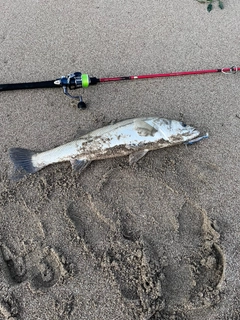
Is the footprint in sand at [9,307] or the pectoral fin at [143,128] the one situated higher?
the pectoral fin at [143,128]

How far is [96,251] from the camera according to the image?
288 centimetres

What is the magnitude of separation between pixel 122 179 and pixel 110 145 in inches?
15.4

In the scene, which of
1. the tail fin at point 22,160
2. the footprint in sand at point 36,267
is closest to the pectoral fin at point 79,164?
the tail fin at point 22,160

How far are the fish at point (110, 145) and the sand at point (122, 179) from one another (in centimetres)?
13

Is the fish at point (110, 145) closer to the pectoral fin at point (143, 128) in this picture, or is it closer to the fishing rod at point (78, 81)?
the pectoral fin at point (143, 128)

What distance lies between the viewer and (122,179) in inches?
125

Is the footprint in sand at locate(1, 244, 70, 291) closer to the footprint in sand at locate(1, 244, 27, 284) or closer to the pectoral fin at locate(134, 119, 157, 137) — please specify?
the footprint in sand at locate(1, 244, 27, 284)

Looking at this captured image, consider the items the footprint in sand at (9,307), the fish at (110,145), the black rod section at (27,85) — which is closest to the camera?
the footprint in sand at (9,307)

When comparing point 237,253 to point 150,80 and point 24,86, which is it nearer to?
point 150,80

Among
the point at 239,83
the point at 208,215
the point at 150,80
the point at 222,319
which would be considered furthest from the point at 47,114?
the point at 222,319

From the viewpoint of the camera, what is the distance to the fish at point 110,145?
10.0 feet

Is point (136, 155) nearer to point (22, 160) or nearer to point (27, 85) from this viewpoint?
point (22, 160)

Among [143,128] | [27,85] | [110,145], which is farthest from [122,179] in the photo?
[27,85]

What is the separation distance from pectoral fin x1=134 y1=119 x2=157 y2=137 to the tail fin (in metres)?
1.10
